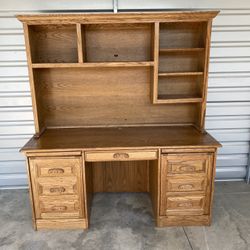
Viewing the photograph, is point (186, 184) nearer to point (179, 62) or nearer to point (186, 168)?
point (186, 168)

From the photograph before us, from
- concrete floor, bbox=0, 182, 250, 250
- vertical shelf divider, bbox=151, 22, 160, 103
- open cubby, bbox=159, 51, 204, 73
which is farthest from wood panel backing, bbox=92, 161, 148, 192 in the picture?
open cubby, bbox=159, 51, 204, 73

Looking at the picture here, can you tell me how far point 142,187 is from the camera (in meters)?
2.81

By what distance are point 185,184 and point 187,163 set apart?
20 centimetres

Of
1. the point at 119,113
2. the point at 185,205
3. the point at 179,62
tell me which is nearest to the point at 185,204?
the point at 185,205

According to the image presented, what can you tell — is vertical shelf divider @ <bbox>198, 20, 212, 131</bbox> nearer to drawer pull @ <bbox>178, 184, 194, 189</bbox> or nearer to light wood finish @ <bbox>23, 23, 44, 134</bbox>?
drawer pull @ <bbox>178, 184, 194, 189</bbox>

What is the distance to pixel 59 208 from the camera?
218 centimetres

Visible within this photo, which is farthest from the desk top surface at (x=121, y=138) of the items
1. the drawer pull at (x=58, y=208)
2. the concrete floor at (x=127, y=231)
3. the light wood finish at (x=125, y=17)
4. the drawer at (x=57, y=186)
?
the light wood finish at (x=125, y=17)

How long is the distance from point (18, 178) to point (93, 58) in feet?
5.61

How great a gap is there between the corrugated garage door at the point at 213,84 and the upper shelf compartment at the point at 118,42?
0.32 m

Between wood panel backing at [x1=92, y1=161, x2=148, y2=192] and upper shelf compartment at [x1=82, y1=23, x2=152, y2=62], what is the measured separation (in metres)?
1.12

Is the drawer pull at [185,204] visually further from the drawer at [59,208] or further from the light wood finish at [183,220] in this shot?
the drawer at [59,208]

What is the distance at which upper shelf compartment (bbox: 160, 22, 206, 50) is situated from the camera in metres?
2.32

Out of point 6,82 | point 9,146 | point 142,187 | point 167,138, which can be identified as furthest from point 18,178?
point 167,138

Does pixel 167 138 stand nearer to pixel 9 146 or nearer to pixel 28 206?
pixel 28 206
